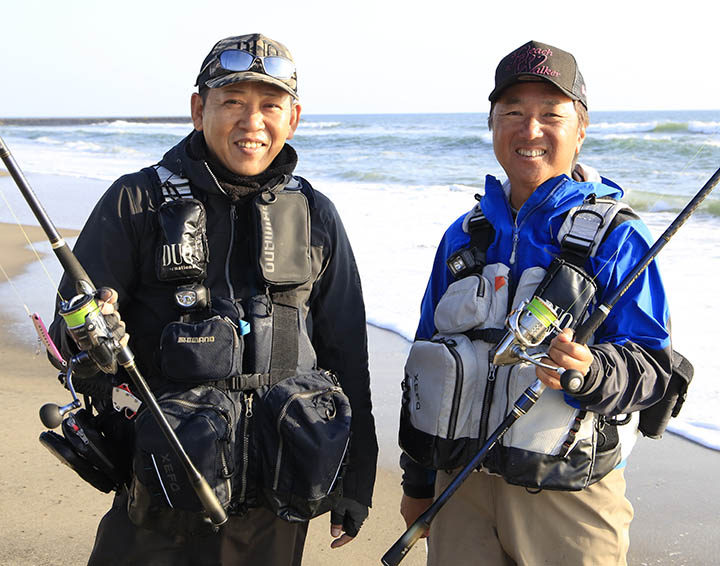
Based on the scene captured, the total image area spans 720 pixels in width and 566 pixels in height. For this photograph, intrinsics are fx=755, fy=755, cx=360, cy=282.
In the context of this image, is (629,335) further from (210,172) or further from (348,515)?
(210,172)

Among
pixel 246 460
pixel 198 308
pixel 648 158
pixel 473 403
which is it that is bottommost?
pixel 648 158

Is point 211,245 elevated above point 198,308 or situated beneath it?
elevated above

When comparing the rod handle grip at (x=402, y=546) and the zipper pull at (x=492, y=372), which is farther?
the zipper pull at (x=492, y=372)

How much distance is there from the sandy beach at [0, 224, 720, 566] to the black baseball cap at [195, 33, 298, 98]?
79.7 inches

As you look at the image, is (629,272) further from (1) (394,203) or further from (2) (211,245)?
(1) (394,203)

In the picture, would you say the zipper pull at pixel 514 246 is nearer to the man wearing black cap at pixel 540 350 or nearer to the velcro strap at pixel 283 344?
the man wearing black cap at pixel 540 350

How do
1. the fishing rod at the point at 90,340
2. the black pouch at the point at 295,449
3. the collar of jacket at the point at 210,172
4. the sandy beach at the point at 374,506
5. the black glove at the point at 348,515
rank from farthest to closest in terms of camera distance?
the sandy beach at the point at 374,506, the black glove at the point at 348,515, the collar of jacket at the point at 210,172, the black pouch at the point at 295,449, the fishing rod at the point at 90,340

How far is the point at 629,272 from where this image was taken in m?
2.07

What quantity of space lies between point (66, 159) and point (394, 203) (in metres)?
13.7

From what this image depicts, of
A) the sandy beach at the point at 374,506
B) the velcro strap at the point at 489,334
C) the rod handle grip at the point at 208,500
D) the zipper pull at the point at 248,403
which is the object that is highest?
Result: the velcro strap at the point at 489,334

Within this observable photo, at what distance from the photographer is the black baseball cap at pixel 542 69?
2.28 meters

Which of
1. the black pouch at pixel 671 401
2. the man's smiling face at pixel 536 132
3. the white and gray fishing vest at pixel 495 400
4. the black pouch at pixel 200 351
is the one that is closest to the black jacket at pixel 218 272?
the black pouch at pixel 200 351

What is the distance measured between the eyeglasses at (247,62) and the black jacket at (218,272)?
29 centimetres

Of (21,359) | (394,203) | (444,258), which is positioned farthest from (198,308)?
(394,203)
